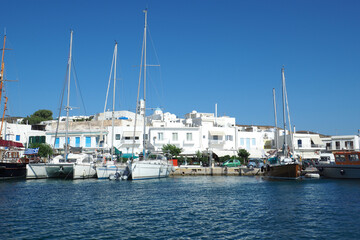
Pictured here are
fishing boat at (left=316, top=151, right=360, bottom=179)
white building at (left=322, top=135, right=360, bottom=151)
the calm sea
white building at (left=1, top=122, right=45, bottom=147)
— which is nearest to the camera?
the calm sea

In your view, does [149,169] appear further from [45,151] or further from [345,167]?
[345,167]

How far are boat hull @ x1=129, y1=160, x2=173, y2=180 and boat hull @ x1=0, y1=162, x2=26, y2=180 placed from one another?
50.4 feet

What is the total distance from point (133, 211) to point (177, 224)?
435cm

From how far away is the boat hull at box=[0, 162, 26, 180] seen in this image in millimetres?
42406

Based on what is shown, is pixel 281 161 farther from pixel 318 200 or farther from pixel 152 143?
pixel 152 143

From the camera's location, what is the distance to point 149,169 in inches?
1672

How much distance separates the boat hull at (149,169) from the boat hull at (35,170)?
11.0 metres

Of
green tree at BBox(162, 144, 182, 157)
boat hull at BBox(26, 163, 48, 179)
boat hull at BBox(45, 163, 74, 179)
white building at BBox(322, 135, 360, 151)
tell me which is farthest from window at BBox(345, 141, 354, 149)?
boat hull at BBox(26, 163, 48, 179)

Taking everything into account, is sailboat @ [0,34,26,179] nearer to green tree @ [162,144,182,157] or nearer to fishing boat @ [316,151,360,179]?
green tree @ [162,144,182,157]

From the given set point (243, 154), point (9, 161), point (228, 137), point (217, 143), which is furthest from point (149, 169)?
point (228, 137)

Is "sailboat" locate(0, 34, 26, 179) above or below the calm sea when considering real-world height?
above

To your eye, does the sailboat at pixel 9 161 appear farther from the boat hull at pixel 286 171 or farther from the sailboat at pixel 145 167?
the boat hull at pixel 286 171

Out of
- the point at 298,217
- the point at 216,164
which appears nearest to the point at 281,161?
the point at 216,164

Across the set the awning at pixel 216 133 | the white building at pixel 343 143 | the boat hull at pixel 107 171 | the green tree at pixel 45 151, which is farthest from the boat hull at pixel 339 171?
the green tree at pixel 45 151
